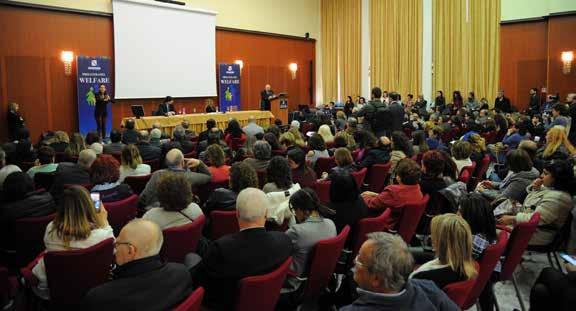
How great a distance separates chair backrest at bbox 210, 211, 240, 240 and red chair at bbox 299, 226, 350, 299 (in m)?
0.94

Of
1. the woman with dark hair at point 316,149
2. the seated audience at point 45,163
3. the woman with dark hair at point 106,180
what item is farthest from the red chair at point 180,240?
the woman with dark hair at point 316,149

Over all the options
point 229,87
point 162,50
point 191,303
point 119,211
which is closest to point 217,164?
point 119,211

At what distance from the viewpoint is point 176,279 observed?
232 cm

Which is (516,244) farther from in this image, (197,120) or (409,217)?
(197,120)

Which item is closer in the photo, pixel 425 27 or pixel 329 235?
pixel 329 235

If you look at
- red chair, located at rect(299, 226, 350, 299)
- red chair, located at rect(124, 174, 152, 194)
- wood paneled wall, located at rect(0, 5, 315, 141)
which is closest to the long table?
wood paneled wall, located at rect(0, 5, 315, 141)

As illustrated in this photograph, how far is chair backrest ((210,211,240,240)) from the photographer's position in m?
3.95

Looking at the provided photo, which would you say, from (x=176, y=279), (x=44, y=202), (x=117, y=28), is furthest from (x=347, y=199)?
(x=117, y=28)

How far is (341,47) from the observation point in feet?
70.8

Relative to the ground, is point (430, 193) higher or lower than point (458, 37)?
lower

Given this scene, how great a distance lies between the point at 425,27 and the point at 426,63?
1.34 m

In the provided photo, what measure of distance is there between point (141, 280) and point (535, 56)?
57.1ft

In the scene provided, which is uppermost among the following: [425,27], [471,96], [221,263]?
[425,27]

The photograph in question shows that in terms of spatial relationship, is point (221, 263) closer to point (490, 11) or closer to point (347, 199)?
point (347, 199)
